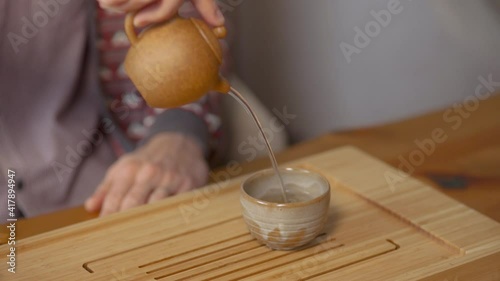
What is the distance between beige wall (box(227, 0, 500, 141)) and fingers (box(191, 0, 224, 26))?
88 cm

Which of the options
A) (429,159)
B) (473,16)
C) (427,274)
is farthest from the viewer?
(473,16)

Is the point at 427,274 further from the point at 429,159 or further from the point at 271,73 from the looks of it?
the point at 271,73

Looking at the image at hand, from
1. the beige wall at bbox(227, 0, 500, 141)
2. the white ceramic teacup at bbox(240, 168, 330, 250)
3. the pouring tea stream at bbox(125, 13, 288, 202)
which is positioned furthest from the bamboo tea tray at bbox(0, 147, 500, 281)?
the beige wall at bbox(227, 0, 500, 141)

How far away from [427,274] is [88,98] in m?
0.73

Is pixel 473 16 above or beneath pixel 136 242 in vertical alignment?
above

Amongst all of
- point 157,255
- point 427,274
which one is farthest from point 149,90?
point 427,274

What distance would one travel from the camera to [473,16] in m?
1.72

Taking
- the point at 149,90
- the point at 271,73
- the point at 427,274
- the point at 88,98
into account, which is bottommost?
the point at 271,73

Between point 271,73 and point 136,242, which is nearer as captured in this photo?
point 136,242

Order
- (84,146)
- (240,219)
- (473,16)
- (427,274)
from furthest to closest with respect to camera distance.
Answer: (473,16)
(84,146)
(240,219)
(427,274)

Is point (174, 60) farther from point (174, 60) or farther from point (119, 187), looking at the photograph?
point (119, 187)

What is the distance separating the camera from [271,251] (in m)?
0.92

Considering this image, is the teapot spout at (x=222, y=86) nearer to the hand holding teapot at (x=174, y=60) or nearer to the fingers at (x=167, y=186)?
the hand holding teapot at (x=174, y=60)

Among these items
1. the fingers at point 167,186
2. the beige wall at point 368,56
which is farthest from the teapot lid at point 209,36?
the beige wall at point 368,56
